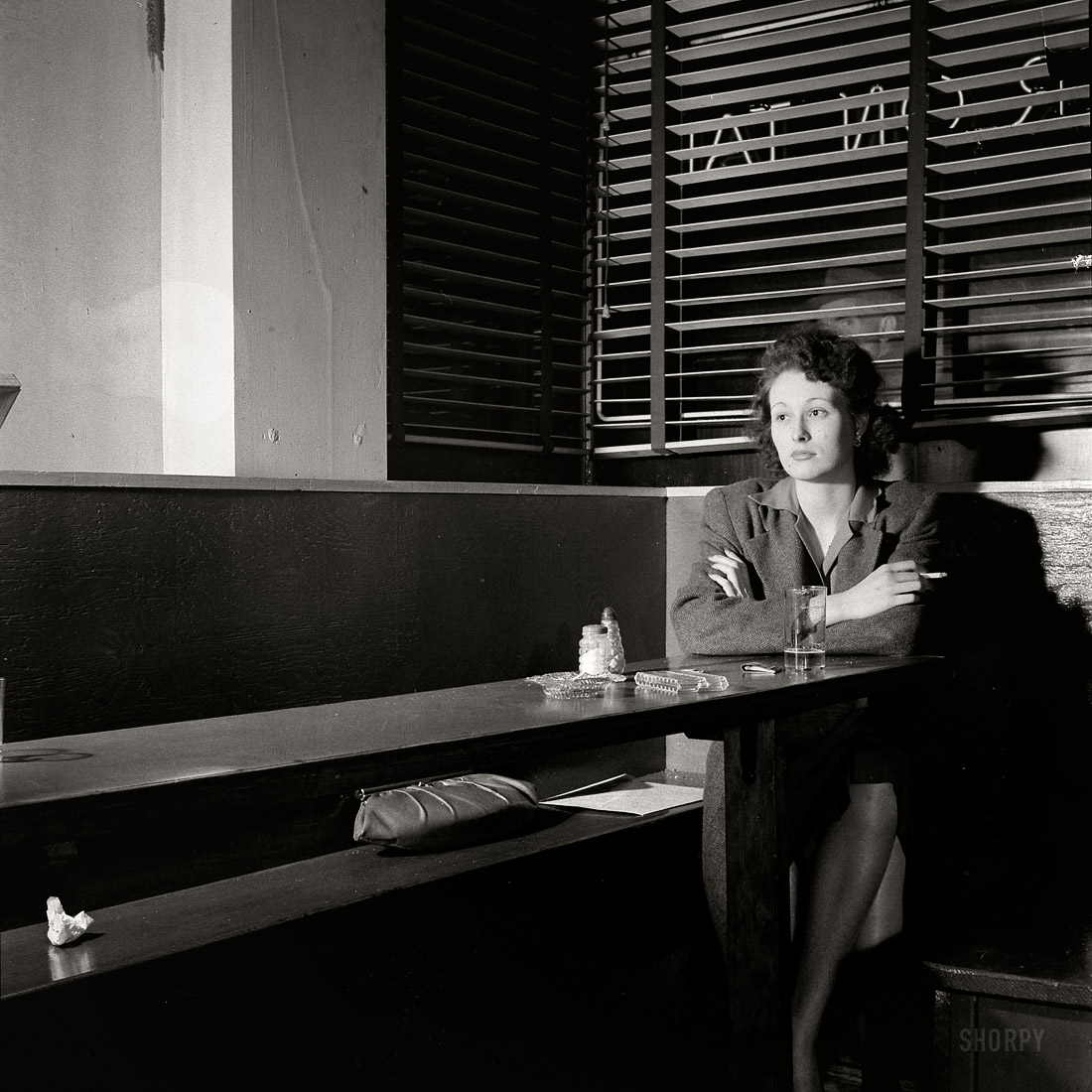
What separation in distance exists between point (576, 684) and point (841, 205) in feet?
6.38

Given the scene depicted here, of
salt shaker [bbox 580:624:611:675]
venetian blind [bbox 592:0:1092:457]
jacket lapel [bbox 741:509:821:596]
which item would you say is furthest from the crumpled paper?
venetian blind [bbox 592:0:1092:457]

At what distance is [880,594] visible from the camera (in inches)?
106

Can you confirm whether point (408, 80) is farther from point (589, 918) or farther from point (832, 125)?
point (589, 918)

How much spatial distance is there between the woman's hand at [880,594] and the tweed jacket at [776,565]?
0.7 inches

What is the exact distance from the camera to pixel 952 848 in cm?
319

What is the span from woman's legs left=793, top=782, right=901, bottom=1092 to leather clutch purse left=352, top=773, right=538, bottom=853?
0.62 meters

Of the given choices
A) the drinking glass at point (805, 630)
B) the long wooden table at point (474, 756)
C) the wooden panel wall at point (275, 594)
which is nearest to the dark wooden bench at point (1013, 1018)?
the long wooden table at point (474, 756)

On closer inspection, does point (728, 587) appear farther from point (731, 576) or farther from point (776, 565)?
point (776, 565)

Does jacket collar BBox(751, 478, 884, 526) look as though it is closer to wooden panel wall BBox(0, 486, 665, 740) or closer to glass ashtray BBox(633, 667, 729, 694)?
wooden panel wall BBox(0, 486, 665, 740)

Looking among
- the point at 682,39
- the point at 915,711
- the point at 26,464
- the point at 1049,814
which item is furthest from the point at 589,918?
the point at 682,39

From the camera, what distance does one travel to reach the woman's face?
301 cm

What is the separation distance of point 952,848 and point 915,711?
0.35 meters

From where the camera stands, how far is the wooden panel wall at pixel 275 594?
7.18 feet

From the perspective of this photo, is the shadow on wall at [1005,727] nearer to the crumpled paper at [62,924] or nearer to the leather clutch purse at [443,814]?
the leather clutch purse at [443,814]
